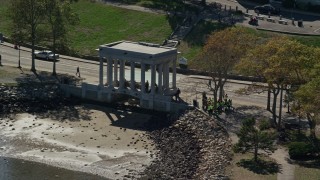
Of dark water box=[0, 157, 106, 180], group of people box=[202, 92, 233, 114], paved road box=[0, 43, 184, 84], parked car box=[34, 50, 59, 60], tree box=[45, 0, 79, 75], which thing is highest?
tree box=[45, 0, 79, 75]

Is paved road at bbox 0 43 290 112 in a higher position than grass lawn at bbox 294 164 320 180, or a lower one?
higher

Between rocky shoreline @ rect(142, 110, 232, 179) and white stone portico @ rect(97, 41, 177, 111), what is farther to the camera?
white stone portico @ rect(97, 41, 177, 111)

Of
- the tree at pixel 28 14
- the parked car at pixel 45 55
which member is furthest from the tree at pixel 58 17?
the parked car at pixel 45 55

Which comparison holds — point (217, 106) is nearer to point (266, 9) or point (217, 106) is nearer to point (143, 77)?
point (143, 77)

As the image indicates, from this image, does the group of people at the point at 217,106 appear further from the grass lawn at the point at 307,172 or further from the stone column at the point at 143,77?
the grass lawn at the point at 307,172

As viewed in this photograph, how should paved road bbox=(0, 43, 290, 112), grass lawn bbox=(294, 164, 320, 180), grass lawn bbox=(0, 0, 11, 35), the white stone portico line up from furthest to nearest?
grass lawn bbox=(0, 0, 11, 35)
paved road bbox=(0, 43, 290, 112)
the white stone portico
grass lawn bbox=(294, 164, 320, 180)

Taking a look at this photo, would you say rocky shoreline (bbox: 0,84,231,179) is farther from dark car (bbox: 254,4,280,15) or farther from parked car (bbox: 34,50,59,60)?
dark car (bbox: 254,4,280,15)

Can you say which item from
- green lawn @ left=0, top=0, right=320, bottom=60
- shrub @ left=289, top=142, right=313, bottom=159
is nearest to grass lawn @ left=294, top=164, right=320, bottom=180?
shrub @ left=289, top=142, right=313, bottom=159
